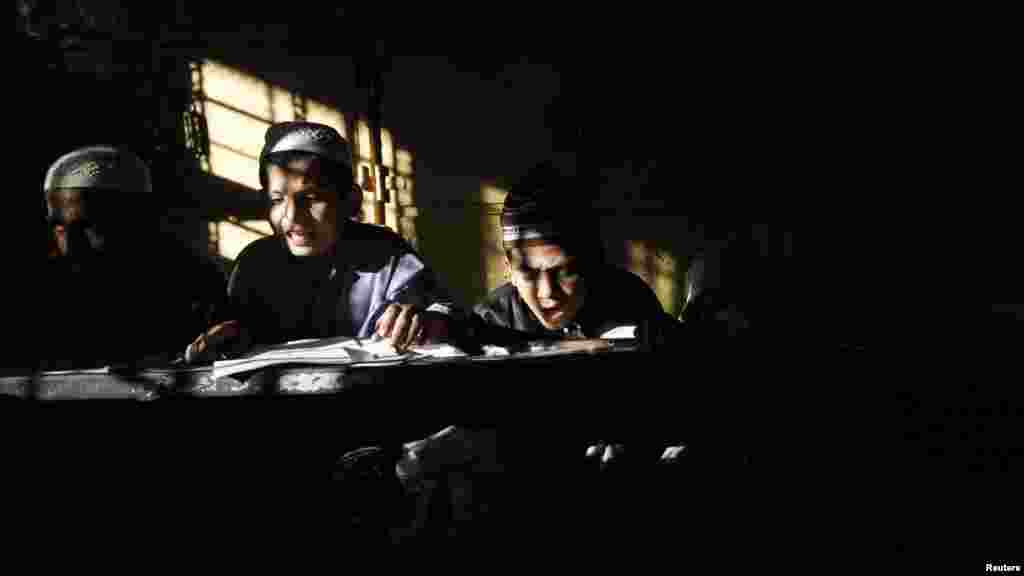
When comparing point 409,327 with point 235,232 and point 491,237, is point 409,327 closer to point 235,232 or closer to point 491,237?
point 491,237

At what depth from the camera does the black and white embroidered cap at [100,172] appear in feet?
6.38

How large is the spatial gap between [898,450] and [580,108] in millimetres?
2708

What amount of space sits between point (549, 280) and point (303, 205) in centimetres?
62

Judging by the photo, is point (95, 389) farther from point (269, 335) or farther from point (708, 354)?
point (708, 354)

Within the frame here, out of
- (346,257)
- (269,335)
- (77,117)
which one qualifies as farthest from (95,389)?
(77,117)

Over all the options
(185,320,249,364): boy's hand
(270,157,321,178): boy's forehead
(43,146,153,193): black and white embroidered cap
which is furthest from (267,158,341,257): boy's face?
(185,320,249,364): boy's hand

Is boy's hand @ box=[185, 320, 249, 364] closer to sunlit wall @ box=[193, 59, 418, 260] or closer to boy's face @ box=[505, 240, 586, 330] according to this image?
boy's face @ box=[505, 240, 586, 330]

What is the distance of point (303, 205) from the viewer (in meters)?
2.11

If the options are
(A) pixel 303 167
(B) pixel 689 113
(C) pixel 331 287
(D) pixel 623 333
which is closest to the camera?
(D) pixel 623 333

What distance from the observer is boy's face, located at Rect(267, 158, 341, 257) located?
210 centimetres

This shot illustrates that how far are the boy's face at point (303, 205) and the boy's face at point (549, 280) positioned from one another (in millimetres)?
457

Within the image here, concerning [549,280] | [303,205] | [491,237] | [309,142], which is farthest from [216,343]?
[491,237]

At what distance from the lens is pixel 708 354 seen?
151 cm

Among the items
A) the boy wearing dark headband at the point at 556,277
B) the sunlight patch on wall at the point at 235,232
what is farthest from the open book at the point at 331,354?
the sunlight patch on wall at the point at 235,232
